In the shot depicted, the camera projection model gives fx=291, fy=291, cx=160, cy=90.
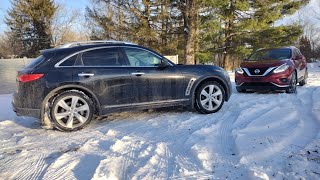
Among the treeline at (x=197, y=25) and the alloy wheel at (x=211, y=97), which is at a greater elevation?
the treeline at (x=197, y=25)

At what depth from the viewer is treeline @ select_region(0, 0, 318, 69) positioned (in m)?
19.7

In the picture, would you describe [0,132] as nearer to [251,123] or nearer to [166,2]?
[251,123]

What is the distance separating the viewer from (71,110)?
5.11 m

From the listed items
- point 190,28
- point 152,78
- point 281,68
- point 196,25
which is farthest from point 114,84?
point 196,25

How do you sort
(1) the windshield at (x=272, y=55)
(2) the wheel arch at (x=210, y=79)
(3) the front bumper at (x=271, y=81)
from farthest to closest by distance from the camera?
(1) the windshield at (x=272, y=55) → (3) the front bumper at (x=271, y=81) → (2) the wheel arch at (x=210, y=79)

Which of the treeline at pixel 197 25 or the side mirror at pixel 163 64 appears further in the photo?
the treeline at pixel 197 25

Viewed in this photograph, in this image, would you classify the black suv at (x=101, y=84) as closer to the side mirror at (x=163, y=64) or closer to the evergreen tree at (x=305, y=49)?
the side mirror at (x=163, y=64)

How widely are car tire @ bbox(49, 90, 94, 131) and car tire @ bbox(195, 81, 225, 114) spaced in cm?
226

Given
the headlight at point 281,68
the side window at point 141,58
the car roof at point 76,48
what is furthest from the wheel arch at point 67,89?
the headlight at point 281,68

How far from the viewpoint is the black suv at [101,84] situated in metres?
4.99

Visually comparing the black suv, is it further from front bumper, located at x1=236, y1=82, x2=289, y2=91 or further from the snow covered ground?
front bumper, located at x1=236, y1=82, x2=289, y2=91

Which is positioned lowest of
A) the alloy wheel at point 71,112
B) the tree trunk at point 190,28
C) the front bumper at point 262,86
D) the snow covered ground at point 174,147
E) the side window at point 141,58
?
the snow covered ground at point 174,147

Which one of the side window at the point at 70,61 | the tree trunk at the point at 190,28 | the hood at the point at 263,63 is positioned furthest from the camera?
the tree trunk at the point at 190,28

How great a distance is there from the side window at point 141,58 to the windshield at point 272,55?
515cm
